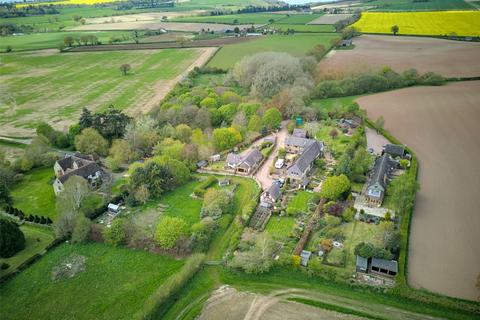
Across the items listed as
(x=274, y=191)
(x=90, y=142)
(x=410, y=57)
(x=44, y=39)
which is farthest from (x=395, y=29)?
(x=44, y=39)

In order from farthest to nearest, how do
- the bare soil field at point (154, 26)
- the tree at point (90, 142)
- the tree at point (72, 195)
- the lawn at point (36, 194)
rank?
the bare soil field at point (154, 26), the tree at point (90, 142), the lawn at point (36, 194), the tree at point (72, 195)

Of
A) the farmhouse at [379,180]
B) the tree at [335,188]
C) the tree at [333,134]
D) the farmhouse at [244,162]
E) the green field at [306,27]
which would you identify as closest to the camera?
the farmhouse at [379,180]

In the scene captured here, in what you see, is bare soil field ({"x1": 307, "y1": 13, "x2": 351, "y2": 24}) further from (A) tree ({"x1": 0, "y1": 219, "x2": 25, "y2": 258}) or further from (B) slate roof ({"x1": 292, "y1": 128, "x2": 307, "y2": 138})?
(A) tree ({"x1": 0, "y1": 219, "x2": 25, "y2": 258})

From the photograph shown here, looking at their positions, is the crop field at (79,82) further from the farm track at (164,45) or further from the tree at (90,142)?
the tree at (90,142)

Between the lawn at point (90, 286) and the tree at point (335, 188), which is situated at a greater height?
the tree at point (335, 188)

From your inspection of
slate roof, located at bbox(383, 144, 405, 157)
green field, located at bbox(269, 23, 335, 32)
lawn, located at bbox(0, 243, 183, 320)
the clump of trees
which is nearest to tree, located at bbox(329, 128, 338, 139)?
slate roof, located at bbox(383, 144, 405, 157)

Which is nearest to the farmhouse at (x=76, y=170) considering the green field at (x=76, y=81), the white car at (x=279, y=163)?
the green field at (x=76, y=81)

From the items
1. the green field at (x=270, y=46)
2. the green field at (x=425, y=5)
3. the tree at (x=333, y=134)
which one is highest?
the green field at (x=425, y=5)

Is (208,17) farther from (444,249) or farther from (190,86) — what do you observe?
(444,249)
